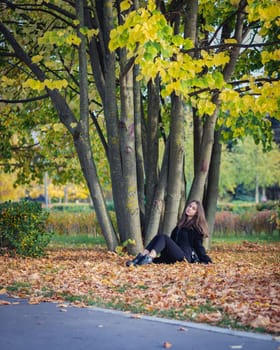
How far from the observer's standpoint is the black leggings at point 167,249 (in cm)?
1064

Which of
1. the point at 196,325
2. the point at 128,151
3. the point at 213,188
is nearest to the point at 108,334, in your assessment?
the point at 196,325

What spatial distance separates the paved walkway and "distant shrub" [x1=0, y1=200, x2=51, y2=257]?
6694 millimetres

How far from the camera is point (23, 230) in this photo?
45.4 feet

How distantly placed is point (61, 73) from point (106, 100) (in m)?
4.99

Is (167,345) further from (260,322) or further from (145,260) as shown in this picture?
(145,260)

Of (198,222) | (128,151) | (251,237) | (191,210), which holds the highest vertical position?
(128,151)

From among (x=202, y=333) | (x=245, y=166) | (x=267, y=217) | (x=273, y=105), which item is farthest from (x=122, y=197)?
(x=245, y=166)

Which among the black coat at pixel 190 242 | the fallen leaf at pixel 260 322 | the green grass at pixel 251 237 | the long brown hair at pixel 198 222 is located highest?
the long brown hair at pixel 198 222

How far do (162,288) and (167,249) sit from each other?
2.57 meters

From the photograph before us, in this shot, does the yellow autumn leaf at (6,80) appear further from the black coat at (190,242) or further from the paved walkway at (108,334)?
the paved walkway at (108,334)

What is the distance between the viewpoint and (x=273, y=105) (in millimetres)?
10812

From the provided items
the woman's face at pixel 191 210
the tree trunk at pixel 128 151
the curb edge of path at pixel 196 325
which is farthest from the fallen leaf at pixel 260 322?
the tree trunk at pixel 128 151

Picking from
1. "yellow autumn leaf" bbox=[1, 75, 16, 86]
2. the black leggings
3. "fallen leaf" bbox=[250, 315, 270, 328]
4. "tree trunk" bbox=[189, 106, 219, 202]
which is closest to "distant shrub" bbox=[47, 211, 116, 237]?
"yellow autumn leaf" bbox=[1, 75, 16, 86]

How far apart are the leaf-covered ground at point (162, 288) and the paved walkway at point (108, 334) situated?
389mm
